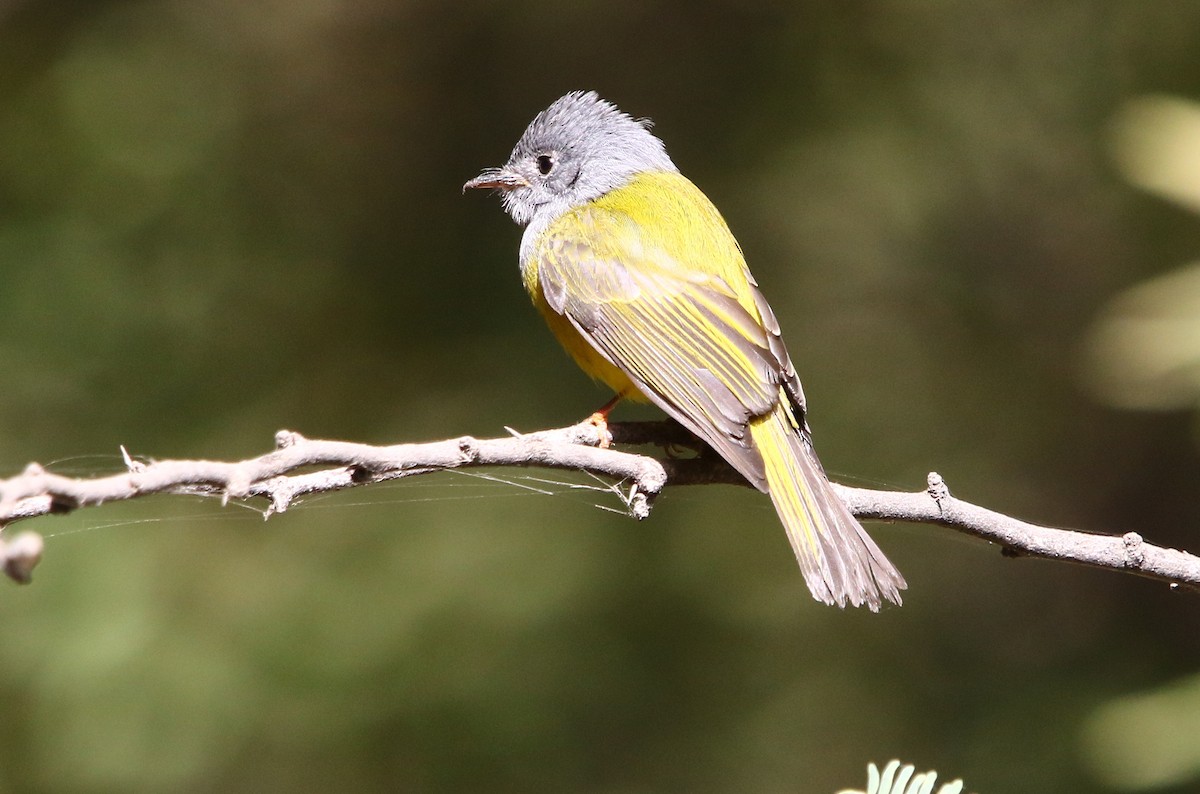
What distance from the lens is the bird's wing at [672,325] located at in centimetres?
265

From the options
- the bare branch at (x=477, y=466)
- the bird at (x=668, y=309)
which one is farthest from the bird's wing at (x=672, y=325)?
the bare branch at (x=477, y=466)

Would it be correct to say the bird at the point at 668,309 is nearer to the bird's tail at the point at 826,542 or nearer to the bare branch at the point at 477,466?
the bird's tail at the point at 826,542

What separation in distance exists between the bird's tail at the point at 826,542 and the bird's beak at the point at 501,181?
150 cm

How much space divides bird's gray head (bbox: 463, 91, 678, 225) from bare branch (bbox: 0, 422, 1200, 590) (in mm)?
1228

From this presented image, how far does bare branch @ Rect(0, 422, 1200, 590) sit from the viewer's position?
1303 mm

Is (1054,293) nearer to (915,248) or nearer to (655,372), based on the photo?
(915,248)

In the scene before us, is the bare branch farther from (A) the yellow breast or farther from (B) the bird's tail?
(A) the yellow breast

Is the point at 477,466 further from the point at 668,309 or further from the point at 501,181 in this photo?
the point at 501,181

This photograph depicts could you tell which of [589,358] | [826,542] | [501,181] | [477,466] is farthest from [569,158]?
[477,466]

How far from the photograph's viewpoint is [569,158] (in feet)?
11.9

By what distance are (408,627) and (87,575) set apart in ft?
3.54

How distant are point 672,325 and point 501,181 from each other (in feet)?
3.18

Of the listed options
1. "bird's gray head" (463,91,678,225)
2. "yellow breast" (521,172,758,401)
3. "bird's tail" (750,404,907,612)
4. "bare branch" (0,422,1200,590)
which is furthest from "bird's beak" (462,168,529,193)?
"bird's tail" (750,404,907,612)

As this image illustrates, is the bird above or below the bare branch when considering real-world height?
above
